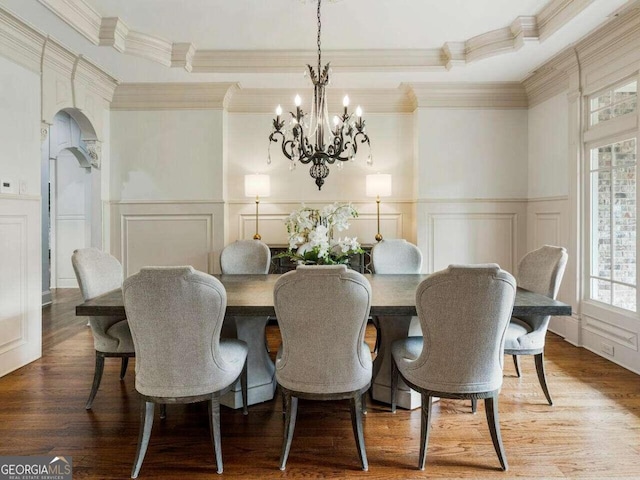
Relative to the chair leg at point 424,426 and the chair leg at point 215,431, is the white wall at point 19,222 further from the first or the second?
the chair leg at point 424,426

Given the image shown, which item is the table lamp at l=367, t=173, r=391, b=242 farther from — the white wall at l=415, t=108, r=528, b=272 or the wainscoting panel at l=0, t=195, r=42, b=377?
the wainscoting panel at l=0, t=195, r=42, b=377

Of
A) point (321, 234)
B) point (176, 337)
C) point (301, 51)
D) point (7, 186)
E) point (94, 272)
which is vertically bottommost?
point (176, 337)

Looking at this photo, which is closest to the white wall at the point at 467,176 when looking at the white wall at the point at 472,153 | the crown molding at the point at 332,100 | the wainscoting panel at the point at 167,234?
the white wall at the point at 472,153

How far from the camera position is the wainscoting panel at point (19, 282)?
3066 millimetres

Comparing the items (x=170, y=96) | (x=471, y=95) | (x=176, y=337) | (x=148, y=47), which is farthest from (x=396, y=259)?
(x=170, y=96)

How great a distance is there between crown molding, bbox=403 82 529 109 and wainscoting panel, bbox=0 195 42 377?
3849 millimetres

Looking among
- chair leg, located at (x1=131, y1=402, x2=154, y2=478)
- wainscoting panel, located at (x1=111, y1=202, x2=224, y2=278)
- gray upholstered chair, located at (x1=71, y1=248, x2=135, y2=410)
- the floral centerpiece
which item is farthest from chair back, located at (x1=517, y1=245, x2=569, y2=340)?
wainscoting panel, located at (x1=111, y1=202, x2=224, y2=278)

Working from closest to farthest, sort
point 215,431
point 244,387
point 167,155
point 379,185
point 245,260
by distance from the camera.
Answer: point 215,431, point 244,387, point 245,260, point 379,185, point 167,155

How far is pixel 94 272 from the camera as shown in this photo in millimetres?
2617

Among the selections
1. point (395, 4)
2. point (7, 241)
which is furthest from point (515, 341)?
point (7, 241)

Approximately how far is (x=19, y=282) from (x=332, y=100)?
3.55 m

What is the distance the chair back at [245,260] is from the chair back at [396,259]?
2.99 ft

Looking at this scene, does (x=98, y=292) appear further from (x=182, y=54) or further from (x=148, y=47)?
(x=182, y=54)

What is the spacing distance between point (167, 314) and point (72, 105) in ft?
10.3
